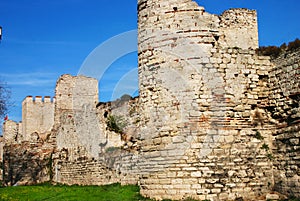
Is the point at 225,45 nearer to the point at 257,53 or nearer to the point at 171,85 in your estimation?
the point at 257,53

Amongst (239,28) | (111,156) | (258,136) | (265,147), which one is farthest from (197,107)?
(111,156)

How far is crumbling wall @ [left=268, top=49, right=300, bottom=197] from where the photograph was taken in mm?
10289

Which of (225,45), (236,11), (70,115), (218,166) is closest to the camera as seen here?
(218,166)

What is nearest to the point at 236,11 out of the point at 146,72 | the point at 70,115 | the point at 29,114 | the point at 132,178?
the point at 146,72

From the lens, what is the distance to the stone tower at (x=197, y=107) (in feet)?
33.9

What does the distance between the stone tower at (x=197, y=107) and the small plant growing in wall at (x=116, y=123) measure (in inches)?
295

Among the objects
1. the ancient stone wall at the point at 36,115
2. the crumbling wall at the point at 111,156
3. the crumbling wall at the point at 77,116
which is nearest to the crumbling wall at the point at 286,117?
the crumbling wall at the point at 111,156

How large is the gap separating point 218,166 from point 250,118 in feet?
5.02

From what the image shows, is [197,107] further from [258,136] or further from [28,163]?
[28,163]

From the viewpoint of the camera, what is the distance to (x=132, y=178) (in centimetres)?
1664

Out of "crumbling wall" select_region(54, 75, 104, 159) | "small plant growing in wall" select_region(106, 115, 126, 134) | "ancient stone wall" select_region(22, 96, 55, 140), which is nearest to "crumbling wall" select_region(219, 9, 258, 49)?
"small plant growing in wall" select_region(106, 115, 126, 134)

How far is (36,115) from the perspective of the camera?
1715 inches

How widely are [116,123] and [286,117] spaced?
9989mm

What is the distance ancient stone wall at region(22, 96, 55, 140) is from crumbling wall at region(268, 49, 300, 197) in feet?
115
